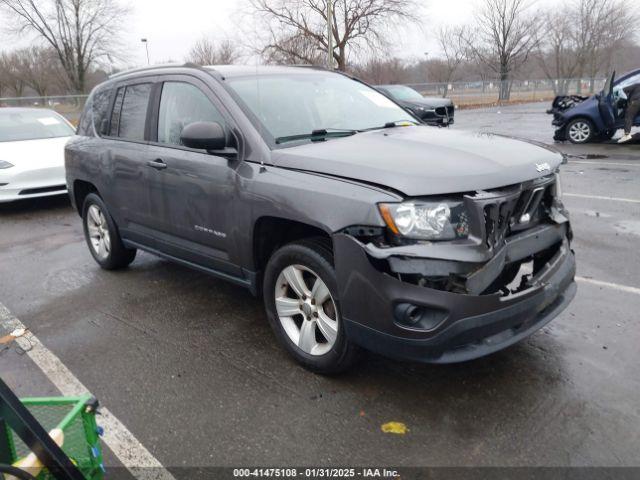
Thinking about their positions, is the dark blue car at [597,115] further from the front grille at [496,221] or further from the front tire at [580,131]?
the front grille at [496,221]

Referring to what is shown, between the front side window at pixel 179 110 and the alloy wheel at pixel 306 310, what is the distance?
1288 millimetres

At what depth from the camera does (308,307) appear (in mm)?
3203

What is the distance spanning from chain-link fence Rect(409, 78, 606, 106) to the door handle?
119 ft

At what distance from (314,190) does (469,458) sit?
1564mm

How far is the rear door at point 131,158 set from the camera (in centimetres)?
441

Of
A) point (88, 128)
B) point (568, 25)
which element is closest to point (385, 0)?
point (568, 25)

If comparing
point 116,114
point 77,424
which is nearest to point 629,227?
point 116,114

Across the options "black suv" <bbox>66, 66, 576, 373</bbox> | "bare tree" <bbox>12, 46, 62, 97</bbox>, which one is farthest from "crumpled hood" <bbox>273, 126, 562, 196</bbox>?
"bare tree" <bbox>12, 46, 62, 97</bbox>

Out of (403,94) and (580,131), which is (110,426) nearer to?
(580,131)

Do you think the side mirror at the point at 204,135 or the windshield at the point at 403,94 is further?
the windshield at the point at 403,94

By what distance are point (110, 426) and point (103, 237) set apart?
2906mm

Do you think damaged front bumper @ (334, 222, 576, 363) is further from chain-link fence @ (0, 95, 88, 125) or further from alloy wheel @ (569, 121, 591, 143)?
chain-link fence @ (0, 95, 88, 125)

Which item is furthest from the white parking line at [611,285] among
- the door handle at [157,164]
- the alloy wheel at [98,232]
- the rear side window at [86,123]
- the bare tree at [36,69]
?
the bare tree at [36,69]

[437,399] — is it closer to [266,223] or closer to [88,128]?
[266,223]
